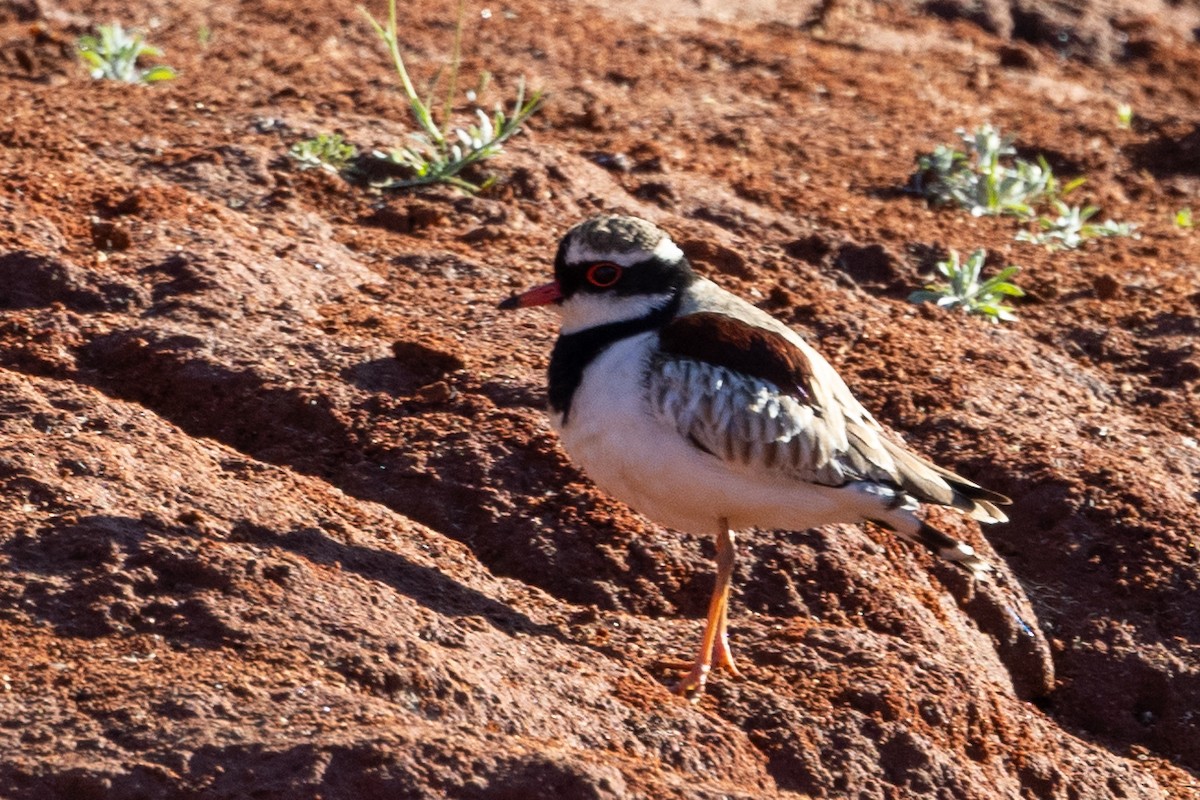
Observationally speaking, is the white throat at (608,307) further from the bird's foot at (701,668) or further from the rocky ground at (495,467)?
the bird's foot at (701,668)

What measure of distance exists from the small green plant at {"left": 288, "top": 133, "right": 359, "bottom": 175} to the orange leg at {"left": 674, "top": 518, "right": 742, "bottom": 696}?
10.6ft

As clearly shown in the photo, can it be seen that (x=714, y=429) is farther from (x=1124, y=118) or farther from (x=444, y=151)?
(x=1124, y=118)

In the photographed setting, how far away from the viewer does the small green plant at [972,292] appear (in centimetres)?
730

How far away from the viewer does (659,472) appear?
16.2 feet

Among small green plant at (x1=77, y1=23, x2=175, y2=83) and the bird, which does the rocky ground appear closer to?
small green plant at (x1=77, y1=23, x2=175, y2=83)

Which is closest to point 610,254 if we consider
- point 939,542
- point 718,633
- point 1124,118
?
point 718,633

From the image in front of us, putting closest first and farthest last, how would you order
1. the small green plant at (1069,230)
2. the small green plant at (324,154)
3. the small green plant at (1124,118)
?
1. the small green plant at (324,154)
2. the small green plant at (1069,230)
3. the small green plant at (1124,118)

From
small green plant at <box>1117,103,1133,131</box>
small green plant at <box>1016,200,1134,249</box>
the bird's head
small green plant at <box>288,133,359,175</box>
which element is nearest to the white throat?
the bird's head

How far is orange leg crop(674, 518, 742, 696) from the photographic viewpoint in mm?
4734

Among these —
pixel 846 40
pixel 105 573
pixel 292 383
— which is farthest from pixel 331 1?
pixel 105 573

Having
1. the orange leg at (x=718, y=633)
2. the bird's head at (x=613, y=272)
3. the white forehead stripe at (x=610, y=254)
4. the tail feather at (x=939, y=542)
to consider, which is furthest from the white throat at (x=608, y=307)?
the tail feather at (x=939, y=542)

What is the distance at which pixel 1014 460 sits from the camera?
6219 millimetres

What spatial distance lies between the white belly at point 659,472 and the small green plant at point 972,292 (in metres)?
2.46

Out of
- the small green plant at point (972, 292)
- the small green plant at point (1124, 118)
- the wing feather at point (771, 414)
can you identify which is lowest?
the small green plant at point (972, 292)
